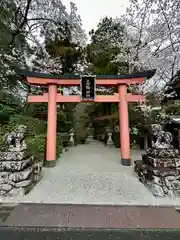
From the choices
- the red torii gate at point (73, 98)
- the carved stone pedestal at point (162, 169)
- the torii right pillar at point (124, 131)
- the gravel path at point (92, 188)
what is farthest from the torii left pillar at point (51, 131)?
the carved stone pedestal at point (162, 169)

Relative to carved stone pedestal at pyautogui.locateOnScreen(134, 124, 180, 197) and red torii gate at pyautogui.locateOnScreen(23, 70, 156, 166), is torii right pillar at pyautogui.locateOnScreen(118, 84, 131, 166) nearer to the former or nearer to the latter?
red torii gate at pyautogui.locateOnScreen(23, 70, 156, 166)

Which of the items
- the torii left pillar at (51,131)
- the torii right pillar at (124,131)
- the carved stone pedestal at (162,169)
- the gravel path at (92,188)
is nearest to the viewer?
the gravel path at (92,188)

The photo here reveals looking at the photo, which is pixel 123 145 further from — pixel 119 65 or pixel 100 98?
pixel 119 65

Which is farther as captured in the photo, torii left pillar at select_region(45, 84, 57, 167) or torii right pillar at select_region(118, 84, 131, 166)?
torii right pillar at select_region(118, 84, 131, 166)

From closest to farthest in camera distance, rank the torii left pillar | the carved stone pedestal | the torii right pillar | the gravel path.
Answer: the gravel path
the carved stone pedestal
the torii left pillar
the torii right pillar

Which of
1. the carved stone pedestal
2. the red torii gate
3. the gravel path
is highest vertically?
the red torii gate

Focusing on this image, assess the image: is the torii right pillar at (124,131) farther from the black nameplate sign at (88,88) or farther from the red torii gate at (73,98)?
the black nameplate sign at (88,88)

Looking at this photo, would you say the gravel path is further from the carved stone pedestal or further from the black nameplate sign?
the black nameplate sign

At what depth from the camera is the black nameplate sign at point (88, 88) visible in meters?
5.48

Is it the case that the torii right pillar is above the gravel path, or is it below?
above

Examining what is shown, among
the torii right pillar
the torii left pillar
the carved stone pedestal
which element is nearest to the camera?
the carved stone pedestal

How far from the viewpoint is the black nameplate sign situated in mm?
5477

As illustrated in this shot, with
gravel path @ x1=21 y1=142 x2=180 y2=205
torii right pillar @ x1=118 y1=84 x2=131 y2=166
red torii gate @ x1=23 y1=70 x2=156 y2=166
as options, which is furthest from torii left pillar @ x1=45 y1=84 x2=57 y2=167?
torii right pillar @ x1=118 y1=84 x2=131 y2=166

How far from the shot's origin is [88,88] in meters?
5.49
